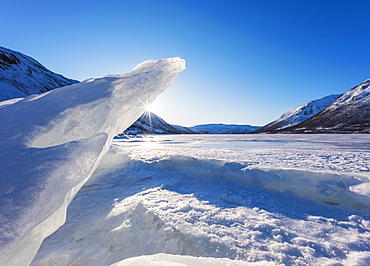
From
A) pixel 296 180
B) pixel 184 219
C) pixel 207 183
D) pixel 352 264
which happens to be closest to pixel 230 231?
pixel 184 219

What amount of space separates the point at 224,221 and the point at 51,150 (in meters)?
2.41

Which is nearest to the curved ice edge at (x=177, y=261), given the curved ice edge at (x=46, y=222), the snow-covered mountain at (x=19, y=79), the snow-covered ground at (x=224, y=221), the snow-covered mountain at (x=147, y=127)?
the snow-covered ground at (x=224, y=221)

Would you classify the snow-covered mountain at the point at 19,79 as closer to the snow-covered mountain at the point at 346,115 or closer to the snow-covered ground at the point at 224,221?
the snow-covered ground at the point at 224,221

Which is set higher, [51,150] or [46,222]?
[51,150]

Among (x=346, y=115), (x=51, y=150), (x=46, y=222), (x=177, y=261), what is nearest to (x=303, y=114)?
(x=346, y=115)

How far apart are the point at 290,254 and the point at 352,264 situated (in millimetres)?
514

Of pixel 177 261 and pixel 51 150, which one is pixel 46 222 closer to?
pixel 51 150

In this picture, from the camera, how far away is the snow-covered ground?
1796mm

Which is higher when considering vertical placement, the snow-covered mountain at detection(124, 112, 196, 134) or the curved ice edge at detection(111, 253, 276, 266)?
the snow-covered mountain at detection(124, 112, 196, 134)

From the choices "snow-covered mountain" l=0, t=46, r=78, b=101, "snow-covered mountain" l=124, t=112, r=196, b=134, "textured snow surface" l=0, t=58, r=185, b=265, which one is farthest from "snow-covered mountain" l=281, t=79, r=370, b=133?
"snow-covered mountain" l=0, t=46, r=78, b=101

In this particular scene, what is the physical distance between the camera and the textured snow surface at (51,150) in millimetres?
1421

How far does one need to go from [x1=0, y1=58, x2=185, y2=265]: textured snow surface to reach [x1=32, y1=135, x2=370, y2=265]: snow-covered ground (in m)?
0.79

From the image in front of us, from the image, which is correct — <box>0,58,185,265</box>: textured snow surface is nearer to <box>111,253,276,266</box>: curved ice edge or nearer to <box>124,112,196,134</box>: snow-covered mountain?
<box>111,253,276,266</box>: curved ice edge

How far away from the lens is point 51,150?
206 centimetres
